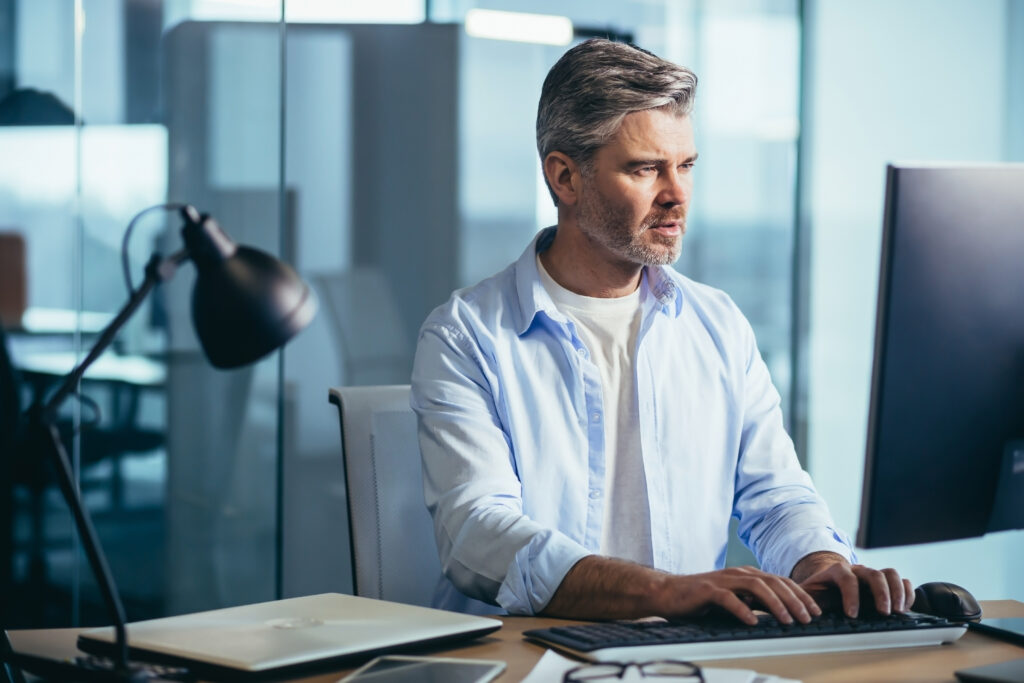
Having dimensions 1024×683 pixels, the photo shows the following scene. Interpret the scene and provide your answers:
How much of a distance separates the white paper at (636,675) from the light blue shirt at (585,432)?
396 millimetres

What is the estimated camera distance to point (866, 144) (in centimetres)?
375

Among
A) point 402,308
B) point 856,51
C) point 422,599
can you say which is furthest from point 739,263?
point 422,599

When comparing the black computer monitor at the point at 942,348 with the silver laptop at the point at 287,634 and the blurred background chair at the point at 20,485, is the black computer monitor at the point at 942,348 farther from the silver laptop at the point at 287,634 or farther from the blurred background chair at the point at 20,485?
the blurred background chair at the point at 20,485

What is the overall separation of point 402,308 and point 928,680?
7.58 ft

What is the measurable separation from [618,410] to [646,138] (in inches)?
17.3

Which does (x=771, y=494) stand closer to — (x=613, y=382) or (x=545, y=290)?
(x=613, y=382)

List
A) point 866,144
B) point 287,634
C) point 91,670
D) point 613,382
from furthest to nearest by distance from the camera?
point 866,144 < point 613,382 < point 287,634 < point 91,670

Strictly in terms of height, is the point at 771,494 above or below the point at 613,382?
below

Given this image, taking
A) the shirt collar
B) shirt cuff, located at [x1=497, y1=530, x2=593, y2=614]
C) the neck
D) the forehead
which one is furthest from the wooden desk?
the forehead

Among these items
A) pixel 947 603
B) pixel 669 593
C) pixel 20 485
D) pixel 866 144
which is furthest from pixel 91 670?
pixel 866 144

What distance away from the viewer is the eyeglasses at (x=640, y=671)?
39.2 inches

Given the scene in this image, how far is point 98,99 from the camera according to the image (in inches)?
113

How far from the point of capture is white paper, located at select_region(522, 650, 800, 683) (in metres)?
1.00

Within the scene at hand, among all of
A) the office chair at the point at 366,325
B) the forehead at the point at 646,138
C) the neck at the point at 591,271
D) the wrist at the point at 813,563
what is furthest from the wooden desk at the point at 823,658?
the office chair at the point at 366,325
